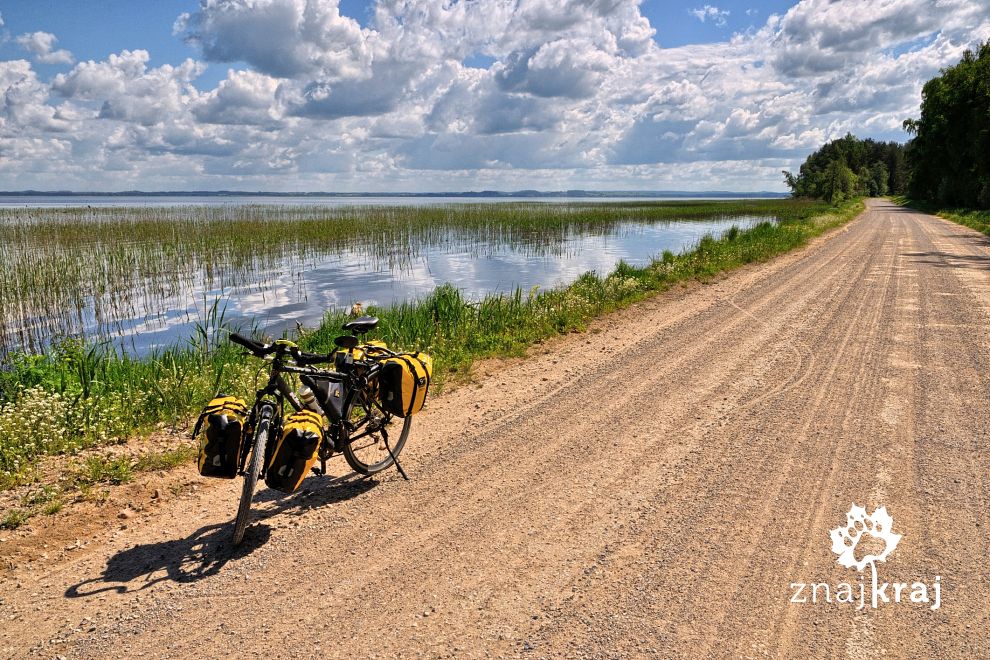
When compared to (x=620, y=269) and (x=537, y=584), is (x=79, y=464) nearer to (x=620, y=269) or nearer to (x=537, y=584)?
(x=537, y=584)

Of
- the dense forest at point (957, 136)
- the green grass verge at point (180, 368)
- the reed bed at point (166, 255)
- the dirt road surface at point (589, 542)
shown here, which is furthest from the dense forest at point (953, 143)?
the dirt road surface at point (589, 542)

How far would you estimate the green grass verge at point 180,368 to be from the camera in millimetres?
5367

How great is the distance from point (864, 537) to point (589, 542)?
1.76 meters

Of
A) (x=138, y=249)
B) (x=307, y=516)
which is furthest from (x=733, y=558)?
(x=138, y=249)

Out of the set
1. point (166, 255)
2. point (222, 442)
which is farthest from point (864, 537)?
point (166, 255)

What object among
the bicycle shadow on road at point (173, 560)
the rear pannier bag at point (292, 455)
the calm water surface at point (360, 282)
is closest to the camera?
the bicycle shadow on road at point (173, 560)

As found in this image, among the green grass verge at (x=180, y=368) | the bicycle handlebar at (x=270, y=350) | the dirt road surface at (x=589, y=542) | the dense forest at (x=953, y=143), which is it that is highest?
the dense forest at (x=953, y=143)

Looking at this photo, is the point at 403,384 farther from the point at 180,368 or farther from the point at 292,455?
the point at 180,368

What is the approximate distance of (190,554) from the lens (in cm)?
384

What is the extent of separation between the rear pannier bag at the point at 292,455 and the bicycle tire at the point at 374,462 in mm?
754

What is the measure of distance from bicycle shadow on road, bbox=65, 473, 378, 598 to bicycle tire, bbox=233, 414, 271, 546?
0.17 m

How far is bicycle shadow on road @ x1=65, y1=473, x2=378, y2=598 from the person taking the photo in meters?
3.55

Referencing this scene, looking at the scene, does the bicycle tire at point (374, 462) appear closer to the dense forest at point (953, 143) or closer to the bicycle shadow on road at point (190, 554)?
the bicycle shadow on road at point (190, 554)

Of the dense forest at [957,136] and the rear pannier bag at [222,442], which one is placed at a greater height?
the dense forest at [957,136]
